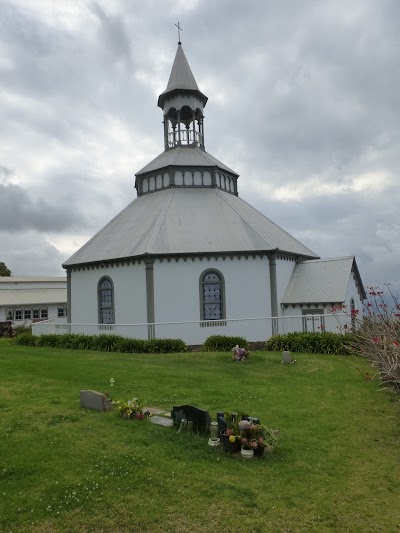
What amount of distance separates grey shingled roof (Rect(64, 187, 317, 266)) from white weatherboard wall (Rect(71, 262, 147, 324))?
2.63 ft

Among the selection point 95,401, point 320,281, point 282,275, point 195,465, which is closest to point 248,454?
point 195,465

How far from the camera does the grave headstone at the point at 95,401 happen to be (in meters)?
9.49

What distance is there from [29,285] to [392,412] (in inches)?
2002

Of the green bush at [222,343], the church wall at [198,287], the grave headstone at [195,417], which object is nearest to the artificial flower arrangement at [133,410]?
the grave headstone at [195,417]

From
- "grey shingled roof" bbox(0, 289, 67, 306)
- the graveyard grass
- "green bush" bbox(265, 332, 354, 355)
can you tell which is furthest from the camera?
"grey shingled roof" bbox(0, 289, 67, 306)

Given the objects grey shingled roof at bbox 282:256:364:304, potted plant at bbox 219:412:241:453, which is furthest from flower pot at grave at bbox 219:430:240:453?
grey shingled roof at bbox 282:256:364:304

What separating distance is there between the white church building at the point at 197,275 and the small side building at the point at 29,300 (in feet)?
82.1

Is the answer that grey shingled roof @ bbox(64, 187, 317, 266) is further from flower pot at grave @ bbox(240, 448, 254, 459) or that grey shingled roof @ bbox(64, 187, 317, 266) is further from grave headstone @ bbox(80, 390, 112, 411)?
flower pot at grave @ bbox(240, 448, 254, 459)

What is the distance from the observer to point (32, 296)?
51.0m

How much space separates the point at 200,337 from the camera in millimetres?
21375

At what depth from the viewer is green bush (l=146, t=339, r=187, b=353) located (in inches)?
769

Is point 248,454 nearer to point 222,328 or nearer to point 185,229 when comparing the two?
point 222,328

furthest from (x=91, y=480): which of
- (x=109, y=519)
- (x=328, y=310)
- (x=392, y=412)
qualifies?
(x=328, y=310)

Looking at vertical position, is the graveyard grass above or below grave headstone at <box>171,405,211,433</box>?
below
